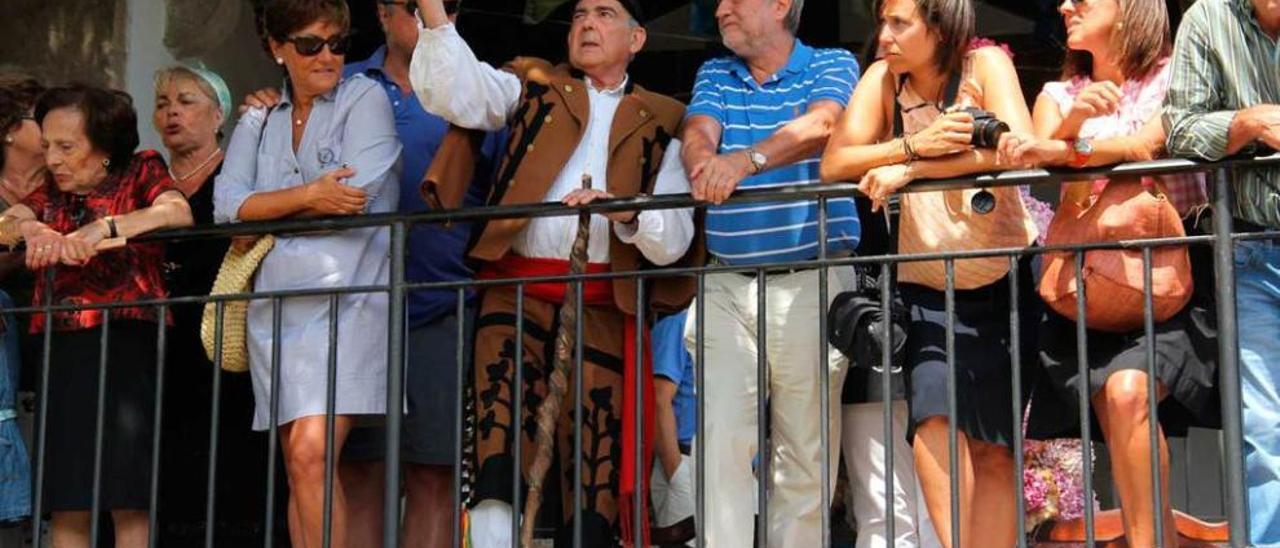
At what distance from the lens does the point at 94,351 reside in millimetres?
7184

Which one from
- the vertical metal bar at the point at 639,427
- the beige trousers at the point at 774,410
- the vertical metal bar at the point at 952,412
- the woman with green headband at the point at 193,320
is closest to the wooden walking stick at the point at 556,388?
the vertical metal bar at the point at 639,427

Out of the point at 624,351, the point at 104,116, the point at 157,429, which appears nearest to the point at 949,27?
the point at 624,351

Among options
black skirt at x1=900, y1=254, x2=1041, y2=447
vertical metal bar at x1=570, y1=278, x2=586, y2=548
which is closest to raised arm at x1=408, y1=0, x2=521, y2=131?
vertical metal bar at x1=570, y1=278, x2=586, y2=548

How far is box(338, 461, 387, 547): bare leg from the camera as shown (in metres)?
7.12

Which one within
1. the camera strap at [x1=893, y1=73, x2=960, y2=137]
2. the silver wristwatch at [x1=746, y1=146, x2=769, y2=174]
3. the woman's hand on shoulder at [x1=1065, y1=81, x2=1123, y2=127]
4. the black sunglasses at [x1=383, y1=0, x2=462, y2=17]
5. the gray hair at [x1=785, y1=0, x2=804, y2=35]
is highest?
the black sunglasses at [x1=383, y1=0, x2=462, y2=17]

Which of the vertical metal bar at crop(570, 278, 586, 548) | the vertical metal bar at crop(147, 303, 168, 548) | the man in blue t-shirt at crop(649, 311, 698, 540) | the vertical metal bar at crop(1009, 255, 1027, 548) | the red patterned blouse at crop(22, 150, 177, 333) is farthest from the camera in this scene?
the man in blue t-shirt at crop(649, 311, 698, 540)

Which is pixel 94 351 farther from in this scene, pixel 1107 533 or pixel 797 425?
pixel 1107 533

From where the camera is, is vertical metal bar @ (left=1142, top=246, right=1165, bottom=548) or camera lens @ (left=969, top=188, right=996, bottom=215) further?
camera lens @ (left=969, top=188, right=996, bottom=215)

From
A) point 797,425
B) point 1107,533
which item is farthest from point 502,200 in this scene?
point 1107,533

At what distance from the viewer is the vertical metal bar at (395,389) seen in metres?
6.57

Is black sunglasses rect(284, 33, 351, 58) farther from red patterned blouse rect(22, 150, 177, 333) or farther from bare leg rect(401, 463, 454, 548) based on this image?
bare leg rect(401, 463, 454, 548)

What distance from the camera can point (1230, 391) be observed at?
5.74 metres

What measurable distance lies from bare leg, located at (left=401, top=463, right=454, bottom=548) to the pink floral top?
2.20 m

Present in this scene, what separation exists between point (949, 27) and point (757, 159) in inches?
25.1
